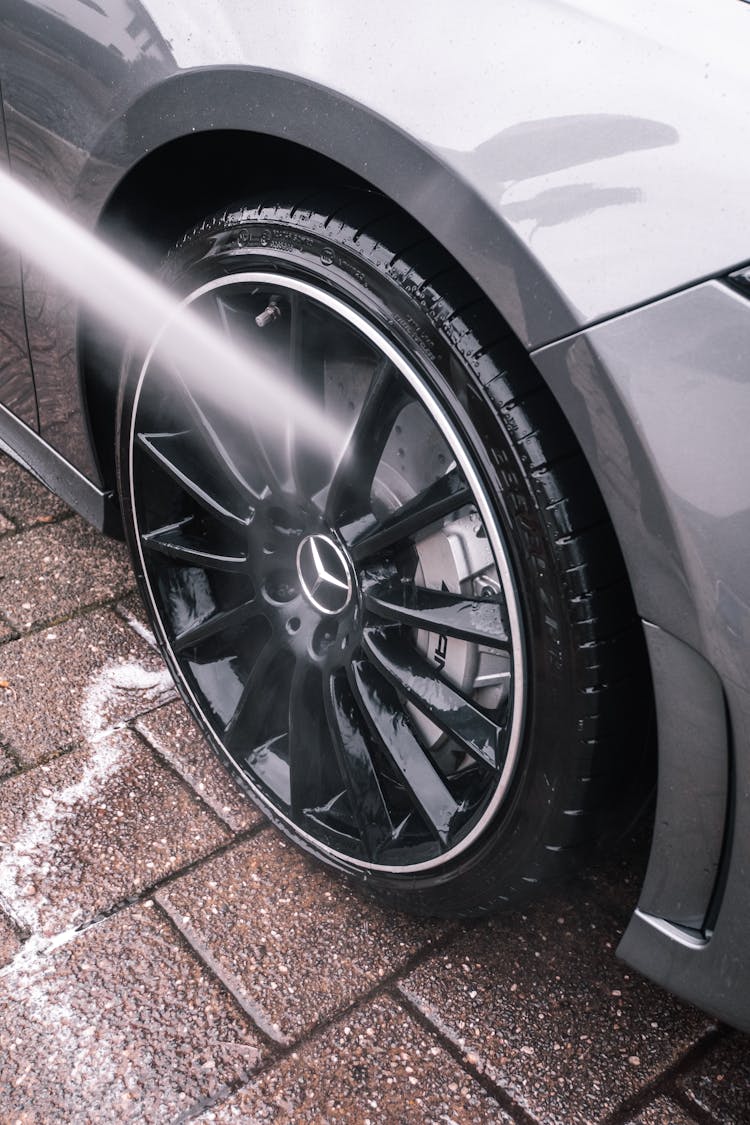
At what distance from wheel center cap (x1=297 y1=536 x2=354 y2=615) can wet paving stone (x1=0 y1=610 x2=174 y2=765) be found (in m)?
0.61

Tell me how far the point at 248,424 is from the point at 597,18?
736 mm

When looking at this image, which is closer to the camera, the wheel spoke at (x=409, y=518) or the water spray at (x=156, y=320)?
the wheel spoke at (x=409, y=518)

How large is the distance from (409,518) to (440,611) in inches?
5.0

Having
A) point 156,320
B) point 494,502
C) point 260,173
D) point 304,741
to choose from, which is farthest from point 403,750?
point 260,173

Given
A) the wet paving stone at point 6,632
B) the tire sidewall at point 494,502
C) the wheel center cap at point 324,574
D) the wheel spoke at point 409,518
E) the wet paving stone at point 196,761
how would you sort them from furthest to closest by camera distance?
the wet paving stone at point 6,632 → the wet paving stone at point 196,761 → the wheel center cap at point 324,574 → the wheel spoke at point 409,518 → the tire sidewall at point 494,502

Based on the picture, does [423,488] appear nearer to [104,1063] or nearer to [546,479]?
[546,479]

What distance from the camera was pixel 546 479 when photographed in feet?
3.79

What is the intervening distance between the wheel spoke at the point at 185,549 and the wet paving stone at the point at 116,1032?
1.79ft

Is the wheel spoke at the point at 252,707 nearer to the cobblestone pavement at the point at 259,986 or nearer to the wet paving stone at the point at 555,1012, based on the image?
the cobblestone pavement at the point at 259,986

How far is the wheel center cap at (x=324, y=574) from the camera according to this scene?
1521mm

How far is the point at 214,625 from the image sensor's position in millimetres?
1757

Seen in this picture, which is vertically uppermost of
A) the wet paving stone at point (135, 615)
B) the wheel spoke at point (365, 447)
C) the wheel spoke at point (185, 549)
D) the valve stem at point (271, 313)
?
the valve stem at point (271, 313)

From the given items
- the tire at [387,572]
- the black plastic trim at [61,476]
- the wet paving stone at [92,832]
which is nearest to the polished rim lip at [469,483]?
the tire at [387,572]

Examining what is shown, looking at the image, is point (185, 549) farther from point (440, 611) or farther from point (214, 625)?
point (440, 611)
